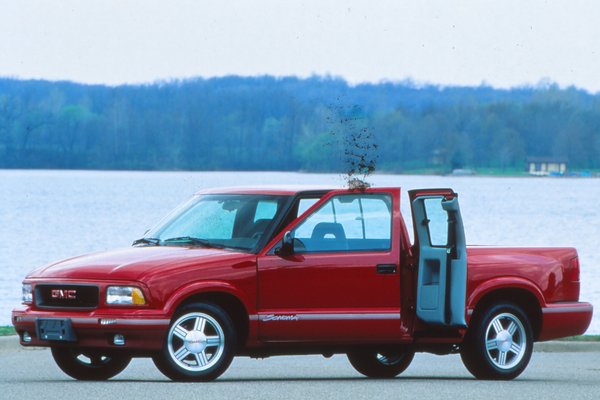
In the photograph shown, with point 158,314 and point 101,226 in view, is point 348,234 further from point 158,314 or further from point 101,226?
point 101,226

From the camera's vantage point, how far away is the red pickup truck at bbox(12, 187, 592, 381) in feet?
41.2

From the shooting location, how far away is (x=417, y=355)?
18797 mm

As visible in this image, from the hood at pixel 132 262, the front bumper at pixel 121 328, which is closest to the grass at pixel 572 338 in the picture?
the hood at pixel 132 262

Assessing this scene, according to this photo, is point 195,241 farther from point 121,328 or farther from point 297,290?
point 121,328

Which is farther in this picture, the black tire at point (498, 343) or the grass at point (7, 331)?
the grass at point (7, 331)

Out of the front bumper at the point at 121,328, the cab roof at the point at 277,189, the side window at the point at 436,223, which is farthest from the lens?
the side window at the point at 436,223

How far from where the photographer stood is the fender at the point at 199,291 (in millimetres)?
12523

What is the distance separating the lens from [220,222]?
13625 millimetres

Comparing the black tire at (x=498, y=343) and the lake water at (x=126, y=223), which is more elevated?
the black tire at (x=498, y=343)

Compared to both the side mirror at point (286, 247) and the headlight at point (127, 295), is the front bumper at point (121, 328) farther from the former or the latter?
the side mirror at point (286, 247)

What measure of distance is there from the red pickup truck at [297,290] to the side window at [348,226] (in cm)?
1

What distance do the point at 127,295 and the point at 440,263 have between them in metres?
2.83

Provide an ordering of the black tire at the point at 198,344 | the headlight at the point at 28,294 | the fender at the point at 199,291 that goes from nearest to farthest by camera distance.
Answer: the fender at the point at 199,291
the black tire at the point at 198,344
the headlight at the point at 28,294

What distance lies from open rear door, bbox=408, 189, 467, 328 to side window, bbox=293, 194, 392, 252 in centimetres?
35
